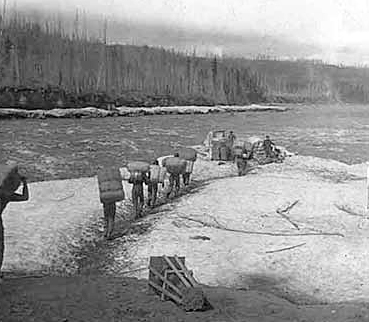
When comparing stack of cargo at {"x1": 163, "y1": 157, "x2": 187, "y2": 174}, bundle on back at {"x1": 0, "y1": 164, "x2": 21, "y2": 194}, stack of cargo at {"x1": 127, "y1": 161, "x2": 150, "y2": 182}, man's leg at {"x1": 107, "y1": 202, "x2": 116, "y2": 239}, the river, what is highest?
bundle on back at {"x1": 0, "y1": 164, "x2": 21, "y2": 194}

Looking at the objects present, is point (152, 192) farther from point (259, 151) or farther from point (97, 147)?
point (97, 147)

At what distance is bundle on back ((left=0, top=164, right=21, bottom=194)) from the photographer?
9023 millimetres

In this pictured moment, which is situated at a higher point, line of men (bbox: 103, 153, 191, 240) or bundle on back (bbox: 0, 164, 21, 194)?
bundle on back (bbox: 0, 164, 21, 194)

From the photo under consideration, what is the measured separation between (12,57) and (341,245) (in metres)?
108

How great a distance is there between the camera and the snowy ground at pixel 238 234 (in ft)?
37.6

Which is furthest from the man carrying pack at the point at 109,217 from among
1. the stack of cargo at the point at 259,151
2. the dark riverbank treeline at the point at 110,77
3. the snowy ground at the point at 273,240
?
the dark riverbank treeline at the point at 110,77

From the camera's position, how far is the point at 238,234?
14320 millimetres

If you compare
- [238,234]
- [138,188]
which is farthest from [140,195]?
[238,234]

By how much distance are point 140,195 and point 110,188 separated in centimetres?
216

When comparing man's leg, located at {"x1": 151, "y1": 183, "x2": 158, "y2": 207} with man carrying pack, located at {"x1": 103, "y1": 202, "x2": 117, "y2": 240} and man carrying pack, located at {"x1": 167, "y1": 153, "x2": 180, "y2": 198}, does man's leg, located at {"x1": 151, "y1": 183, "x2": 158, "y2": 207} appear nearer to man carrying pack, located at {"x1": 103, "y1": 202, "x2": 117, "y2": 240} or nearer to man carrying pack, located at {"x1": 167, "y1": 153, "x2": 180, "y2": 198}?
man carrying pack, located at {"x1": 167, "y1": 153, "x2": 180, "y2": 198}

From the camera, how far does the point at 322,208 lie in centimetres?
1678

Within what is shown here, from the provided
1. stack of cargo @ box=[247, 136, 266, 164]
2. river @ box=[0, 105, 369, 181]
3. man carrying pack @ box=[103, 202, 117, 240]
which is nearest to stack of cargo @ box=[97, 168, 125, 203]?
man carrying pack @ box=[103, 202, 117, 240]

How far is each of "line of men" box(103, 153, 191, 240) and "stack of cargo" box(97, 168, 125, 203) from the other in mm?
207

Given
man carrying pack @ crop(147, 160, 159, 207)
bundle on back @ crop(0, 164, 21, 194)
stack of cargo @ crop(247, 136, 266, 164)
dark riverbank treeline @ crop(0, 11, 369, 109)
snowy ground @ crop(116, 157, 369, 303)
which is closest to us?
bundle on back @ crop(0, 164, 21, 194)
